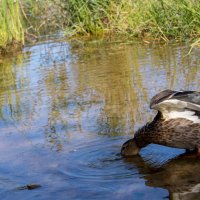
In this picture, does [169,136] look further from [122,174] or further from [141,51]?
[141,51]

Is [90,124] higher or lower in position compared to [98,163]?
higher

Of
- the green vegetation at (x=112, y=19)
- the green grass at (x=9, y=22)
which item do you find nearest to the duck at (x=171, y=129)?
the green vegetation at (x=112, y=19)

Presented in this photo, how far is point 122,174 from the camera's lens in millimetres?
4180

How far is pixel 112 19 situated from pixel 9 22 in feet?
6.72

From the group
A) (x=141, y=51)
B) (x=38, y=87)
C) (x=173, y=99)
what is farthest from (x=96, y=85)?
(x=173, y=99)

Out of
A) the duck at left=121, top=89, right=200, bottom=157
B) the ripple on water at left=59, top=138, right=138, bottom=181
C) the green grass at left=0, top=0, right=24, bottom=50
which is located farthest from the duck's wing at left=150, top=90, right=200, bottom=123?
the green grass at left=0, top=0, right=24, bottom=50

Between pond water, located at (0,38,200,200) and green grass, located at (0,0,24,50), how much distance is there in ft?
4.28

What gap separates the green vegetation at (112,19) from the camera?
9602 mm

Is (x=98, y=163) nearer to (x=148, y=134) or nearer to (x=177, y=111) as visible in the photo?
(x=148, y=134)

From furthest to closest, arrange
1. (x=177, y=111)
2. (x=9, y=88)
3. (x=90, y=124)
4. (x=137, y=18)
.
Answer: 1. (x=137, y=18)
2. (x=9, y=88)
3. (x=90, y=124)
4. (x=177, y=111)

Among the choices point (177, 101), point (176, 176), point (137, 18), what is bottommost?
point (176, 176)

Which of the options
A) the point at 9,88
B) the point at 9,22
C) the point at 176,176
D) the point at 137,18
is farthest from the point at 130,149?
the point at 9,22

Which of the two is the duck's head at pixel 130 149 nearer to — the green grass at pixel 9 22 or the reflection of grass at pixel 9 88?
the reflection of grass at pixel 9 88

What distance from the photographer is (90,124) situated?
5516 mm
